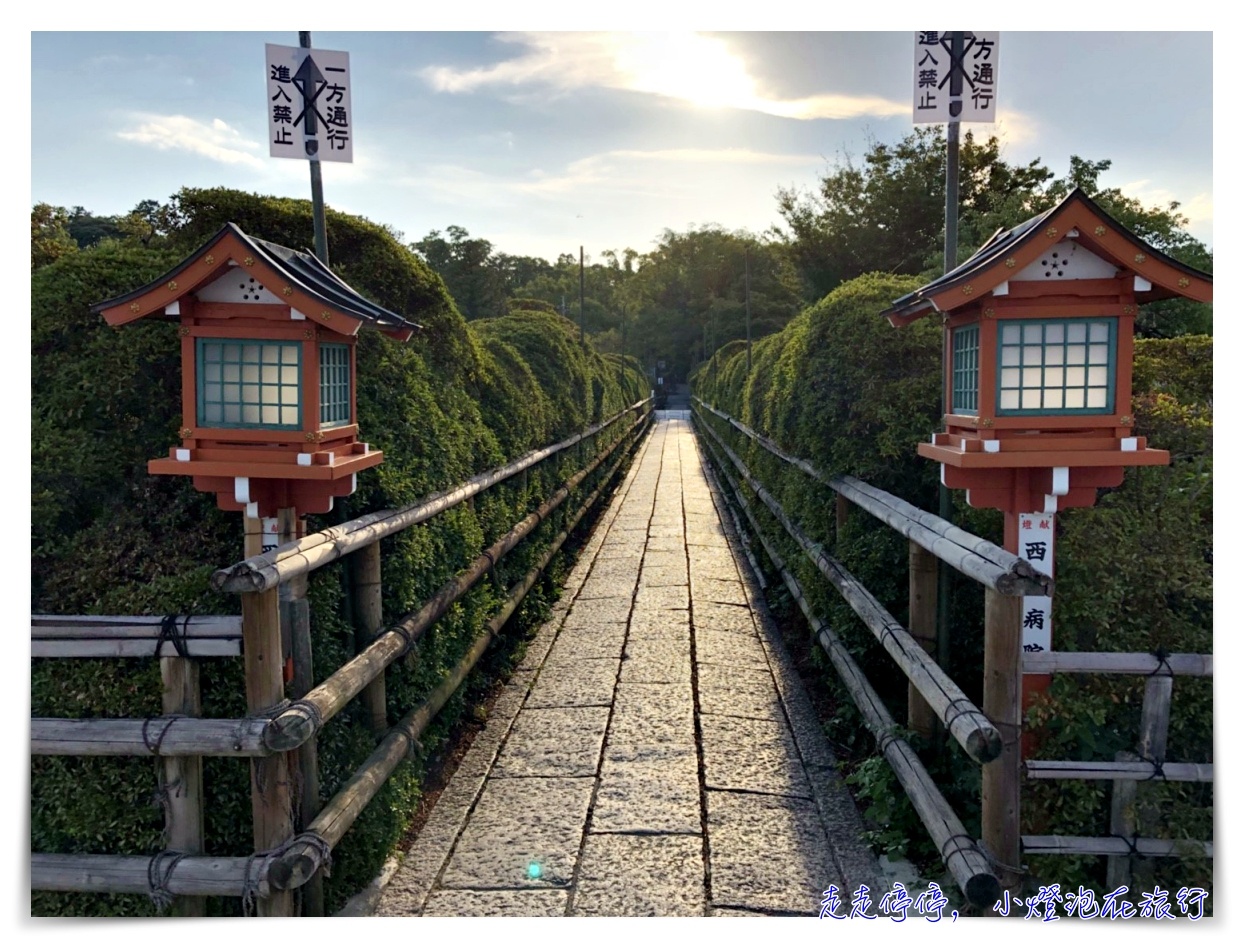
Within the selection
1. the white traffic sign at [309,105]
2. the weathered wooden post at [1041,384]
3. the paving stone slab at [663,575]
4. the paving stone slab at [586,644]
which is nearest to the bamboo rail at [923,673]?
the weathered wooden post at [1041,384]

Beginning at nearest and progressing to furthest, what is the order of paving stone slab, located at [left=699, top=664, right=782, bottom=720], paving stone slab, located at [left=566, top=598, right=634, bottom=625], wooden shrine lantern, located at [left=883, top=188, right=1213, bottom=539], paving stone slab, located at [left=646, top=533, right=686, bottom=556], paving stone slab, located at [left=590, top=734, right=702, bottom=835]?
wooden shrine lantern, located at [left=883, top=188, right=1213, bottom=539] < paving stone slab, located at [left=590, top=734, right=702, bottom=835] < paving stone slab, located at [left=699, top=664, right=782, bottom=720] < paving stone slab, located at [left=566, top=598, right=634, bottom=625] < paving stone slab, located at [left=646, top=533, right=686, bottom=556]

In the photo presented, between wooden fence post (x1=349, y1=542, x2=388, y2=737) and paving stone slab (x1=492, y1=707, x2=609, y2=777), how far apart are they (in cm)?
86

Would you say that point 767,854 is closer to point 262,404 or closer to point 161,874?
point 161,874

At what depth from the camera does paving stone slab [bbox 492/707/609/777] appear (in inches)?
170

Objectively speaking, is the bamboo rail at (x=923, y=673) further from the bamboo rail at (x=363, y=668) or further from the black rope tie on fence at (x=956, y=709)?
the bamboo rail at (x=363, y=668)

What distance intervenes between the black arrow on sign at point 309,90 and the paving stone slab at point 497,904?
9.65ft

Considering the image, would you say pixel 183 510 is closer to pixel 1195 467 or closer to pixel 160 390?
pixel 160 390

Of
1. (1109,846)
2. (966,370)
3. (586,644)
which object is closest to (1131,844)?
(1109,846)

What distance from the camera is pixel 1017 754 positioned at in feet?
9.04

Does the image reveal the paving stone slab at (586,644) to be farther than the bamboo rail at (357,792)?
Yes

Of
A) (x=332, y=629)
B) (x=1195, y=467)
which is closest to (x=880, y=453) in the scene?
(x=1195, y=467)

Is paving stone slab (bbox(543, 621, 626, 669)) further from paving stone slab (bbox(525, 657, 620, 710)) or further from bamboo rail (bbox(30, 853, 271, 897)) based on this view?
bamboo rail (bbox(30, 853, 271, 897))

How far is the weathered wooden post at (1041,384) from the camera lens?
2773 mm

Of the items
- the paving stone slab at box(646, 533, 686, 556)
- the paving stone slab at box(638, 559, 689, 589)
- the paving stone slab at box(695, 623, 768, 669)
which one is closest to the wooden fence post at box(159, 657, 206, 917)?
the paving stone slab at box(695, 623, 768, 669)
